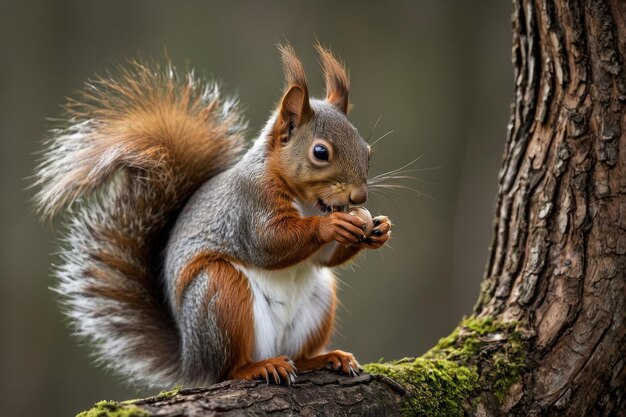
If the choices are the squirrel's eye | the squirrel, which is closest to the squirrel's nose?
the squirrel

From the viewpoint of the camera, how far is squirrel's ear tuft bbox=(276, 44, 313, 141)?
2.18 meters

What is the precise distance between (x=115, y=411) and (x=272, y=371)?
0.52 meters

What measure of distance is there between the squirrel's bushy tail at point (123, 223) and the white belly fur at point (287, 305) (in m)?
0.36

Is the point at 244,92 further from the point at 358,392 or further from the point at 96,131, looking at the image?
the point at 358,392

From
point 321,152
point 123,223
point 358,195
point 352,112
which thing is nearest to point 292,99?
point 321,152

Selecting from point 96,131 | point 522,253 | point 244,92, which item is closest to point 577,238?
point 522,253

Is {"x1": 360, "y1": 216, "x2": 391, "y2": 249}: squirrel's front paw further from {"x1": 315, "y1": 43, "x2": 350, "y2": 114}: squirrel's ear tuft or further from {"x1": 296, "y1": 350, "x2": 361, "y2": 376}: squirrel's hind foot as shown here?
{"x1": 315, "y1": 43, "x2": 350, "y2": 114}: squirrel's ear tuft

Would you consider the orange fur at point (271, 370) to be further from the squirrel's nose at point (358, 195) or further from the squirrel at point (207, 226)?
the squirrel's nose at point (358, 195)

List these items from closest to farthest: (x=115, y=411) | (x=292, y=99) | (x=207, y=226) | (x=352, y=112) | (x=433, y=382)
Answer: (x=115, y=411) → (x=433, y=382) → (x=292, y=99) → (x=207, y=226) → (x=352, y=112)

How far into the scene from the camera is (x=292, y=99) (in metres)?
2.22

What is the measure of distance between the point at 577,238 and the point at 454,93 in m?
3.41

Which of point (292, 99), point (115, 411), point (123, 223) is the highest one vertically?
point (292, 99)

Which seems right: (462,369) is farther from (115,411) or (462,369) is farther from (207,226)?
(115,411)

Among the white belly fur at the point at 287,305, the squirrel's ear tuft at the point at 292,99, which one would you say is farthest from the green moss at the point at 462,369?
the squirrel's ear tuft at the point at 292,99
